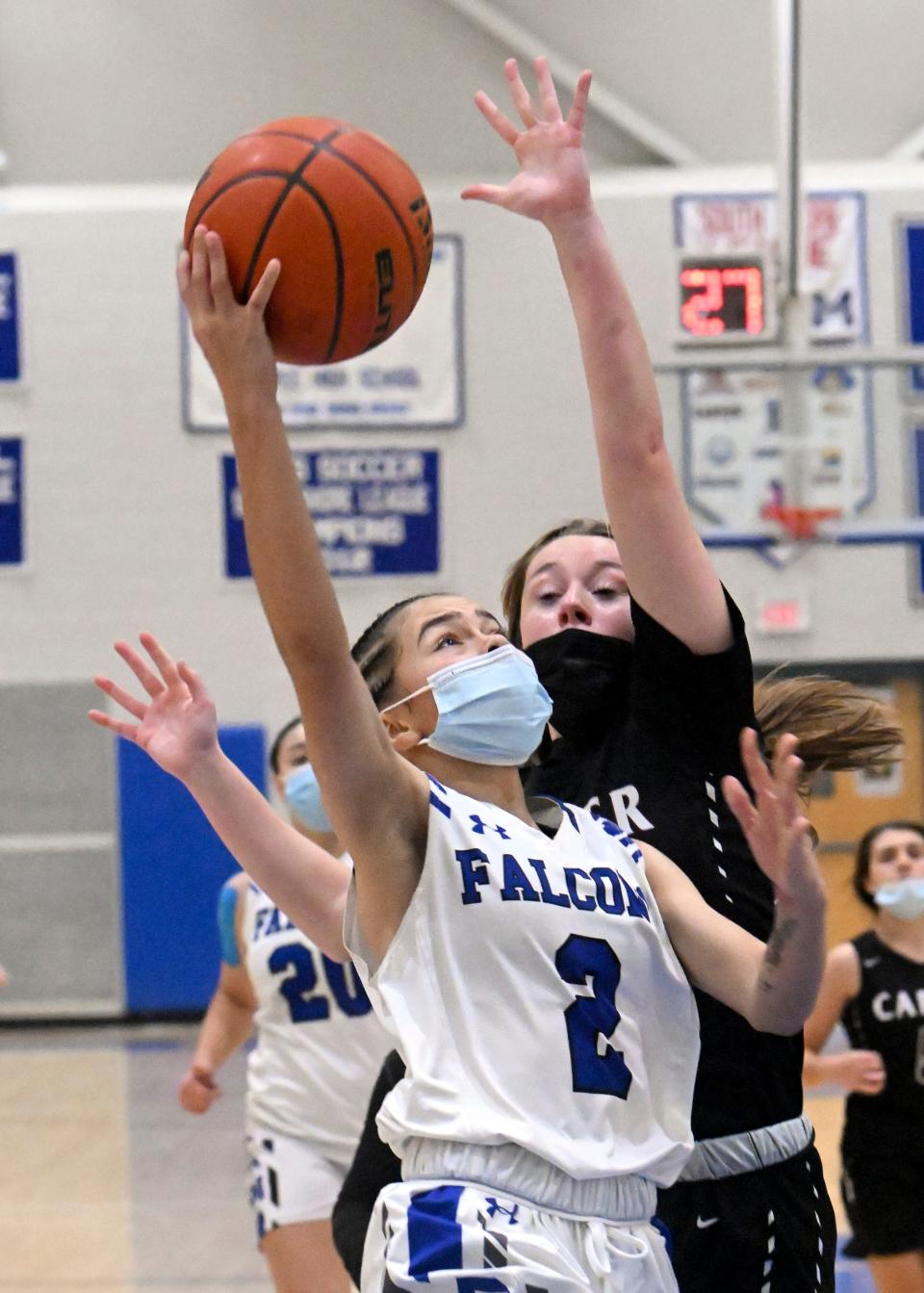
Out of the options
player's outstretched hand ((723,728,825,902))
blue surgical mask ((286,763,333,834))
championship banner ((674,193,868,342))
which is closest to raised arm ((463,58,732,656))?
player's outstretched hand ((723,728,825,902))

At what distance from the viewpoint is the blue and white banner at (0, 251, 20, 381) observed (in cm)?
1204

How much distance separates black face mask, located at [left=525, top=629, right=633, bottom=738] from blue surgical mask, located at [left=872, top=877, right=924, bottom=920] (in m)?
2.72

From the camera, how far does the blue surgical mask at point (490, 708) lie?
2195 millimetres

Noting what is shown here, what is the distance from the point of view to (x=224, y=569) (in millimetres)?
11977

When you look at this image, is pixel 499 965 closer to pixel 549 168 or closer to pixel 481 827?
pixel 481 827

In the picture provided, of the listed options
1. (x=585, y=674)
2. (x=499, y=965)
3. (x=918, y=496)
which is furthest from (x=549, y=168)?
(x=918, y=496)

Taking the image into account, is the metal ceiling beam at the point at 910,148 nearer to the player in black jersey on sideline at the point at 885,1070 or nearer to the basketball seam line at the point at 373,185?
the player in black jersey on sideline at the point at 885,1070

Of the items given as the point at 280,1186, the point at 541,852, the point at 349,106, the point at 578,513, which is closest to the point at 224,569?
the point at 578,513

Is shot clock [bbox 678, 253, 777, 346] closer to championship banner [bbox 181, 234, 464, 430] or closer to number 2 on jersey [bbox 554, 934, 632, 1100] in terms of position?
championship banner [bbox 181, 234, 464, 430]

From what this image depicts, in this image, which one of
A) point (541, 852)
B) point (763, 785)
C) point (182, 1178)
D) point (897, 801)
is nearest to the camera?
point (763, 785)

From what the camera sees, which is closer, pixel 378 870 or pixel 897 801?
pixel 378 870

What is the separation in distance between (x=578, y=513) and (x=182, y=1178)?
6.12m

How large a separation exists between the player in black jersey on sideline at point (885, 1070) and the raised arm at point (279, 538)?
280 cm

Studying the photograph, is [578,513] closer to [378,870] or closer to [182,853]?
[182,853]
